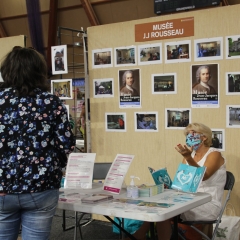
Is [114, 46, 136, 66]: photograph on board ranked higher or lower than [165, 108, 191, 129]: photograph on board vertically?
higher

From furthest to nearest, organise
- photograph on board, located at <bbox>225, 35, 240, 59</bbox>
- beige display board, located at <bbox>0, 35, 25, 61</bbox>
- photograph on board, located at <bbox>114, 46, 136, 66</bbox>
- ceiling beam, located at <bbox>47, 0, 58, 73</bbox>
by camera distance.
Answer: ceiling beam, located at <bbox>47, 0, 58, 73</bbox> < beige display board, located at <bbox>0, 35, 25, 61</bbox> < photograph on board, located at <bbox>114, 46, 136, 66</bbox> < photograph on board, located at <bbox>225, 35, 240, 59</bbox>

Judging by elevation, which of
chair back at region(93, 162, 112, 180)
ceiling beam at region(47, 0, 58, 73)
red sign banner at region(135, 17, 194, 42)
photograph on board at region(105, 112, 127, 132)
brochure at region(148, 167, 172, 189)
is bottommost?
chair back at region(93, 162, 112, 180)

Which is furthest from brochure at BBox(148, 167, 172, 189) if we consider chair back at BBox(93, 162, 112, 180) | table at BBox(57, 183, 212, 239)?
chair back at BBox(93, 162, 112, 180)

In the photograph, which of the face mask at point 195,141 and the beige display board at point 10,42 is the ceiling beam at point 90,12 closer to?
the beige display board at point 10,42

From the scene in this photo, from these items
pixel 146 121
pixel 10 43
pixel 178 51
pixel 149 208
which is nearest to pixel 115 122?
pixel 146 121

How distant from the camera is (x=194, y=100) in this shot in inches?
156

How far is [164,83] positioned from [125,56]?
1.78 ft

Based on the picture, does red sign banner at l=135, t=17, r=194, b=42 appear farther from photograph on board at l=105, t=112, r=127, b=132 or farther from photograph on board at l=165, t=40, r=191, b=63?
photograph on board at l=105, t=112, r=127, b=132

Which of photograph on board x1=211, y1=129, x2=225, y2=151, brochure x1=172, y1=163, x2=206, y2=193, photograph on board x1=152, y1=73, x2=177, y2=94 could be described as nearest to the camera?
brochure x1=172, y1=163, x2=206, y2=193

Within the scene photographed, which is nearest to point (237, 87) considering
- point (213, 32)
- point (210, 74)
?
point (210, 74)

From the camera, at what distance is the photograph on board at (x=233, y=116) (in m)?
3.74

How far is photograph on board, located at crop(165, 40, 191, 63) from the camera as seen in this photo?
398 centimetres

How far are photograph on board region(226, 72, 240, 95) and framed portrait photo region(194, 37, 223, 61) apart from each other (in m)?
0.19

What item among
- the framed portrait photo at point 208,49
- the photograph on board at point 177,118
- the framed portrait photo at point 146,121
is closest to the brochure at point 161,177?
the photograph on board at point 177,118
